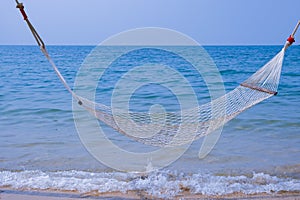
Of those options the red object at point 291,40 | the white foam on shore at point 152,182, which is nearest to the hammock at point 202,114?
the red object at point 291,40

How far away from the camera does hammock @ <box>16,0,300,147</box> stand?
263 cm

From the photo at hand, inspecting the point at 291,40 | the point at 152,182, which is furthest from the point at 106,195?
the point at 291,40

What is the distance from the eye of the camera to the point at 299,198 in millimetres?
2439

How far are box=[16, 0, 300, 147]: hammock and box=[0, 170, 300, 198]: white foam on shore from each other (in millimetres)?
304

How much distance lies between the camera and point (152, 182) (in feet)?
9.06

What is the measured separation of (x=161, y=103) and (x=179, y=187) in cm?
412

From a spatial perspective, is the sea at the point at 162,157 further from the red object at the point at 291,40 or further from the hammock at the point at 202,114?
the red object at the point at 291,40

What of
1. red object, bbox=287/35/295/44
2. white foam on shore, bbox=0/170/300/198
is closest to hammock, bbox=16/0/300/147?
red object, bbox=287/35/295/44

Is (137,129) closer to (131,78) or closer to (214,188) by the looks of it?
(214,188)

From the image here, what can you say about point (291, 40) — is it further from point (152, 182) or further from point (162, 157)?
point (162, 157)

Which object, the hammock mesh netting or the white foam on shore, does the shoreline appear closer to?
the white foam on shore

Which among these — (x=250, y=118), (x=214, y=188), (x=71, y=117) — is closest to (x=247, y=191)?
(x=214, y=188)

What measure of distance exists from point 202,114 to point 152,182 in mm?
762

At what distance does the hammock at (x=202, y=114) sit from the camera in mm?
2633
